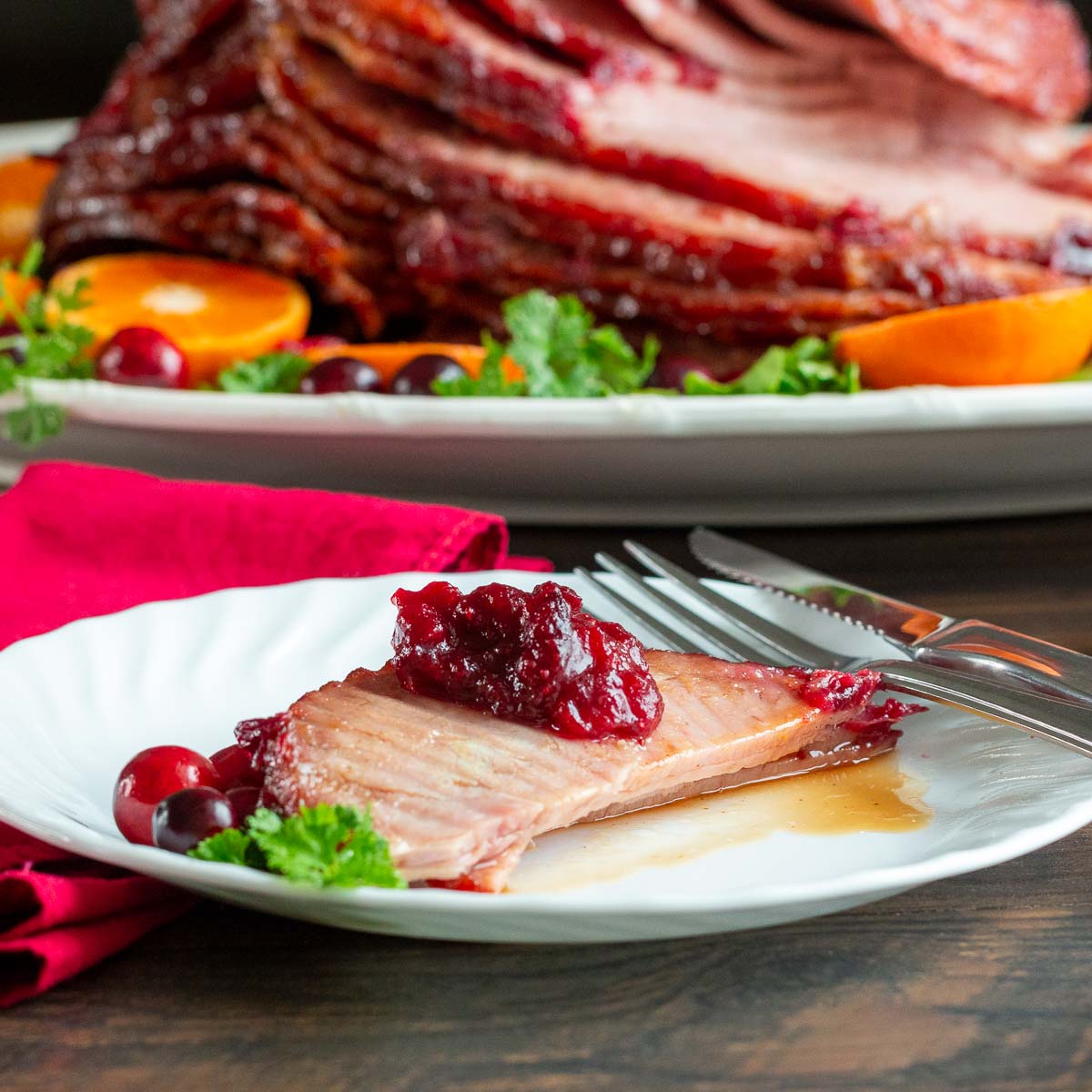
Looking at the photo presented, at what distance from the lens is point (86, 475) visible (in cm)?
222

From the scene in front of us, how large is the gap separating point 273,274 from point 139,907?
2.11m

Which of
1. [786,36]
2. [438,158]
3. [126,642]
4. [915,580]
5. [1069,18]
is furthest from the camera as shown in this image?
[1069,18]

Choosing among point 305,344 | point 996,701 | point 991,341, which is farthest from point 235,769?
point 305,344

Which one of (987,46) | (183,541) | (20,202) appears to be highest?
(987,46)

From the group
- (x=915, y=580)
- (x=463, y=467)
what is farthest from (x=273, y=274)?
(x=915, y=580)

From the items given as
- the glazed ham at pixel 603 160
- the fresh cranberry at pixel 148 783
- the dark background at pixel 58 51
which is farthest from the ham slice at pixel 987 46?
the dark background at pixel 58 51

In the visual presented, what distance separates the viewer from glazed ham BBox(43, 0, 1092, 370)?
9.56 feet

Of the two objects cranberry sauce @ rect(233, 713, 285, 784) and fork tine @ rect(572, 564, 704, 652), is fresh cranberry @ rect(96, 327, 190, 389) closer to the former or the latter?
fork tine @ rect(572, 564, 704, 652)

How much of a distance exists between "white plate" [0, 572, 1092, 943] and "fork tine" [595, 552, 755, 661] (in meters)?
0.06

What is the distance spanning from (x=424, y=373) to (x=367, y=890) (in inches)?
63.1

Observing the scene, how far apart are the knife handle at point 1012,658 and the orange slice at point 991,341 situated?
0.99m

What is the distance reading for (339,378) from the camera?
8.48ft

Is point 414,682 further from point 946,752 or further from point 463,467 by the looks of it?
point 463,467

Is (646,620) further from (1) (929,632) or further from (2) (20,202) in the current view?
(2) (20,202)
